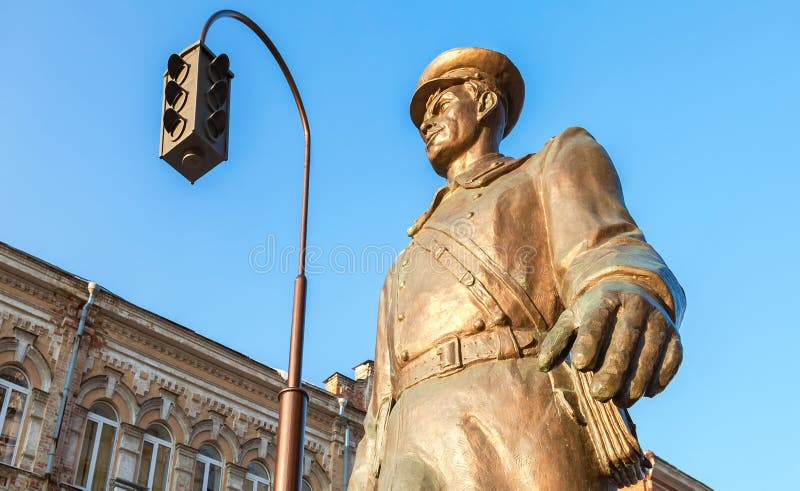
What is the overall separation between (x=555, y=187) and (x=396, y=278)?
793 millimetres

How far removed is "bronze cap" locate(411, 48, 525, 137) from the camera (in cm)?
421

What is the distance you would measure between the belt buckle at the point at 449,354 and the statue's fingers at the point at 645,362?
84cm

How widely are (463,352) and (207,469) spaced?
18312 mm

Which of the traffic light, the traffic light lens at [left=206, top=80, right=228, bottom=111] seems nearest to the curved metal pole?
the traffic light

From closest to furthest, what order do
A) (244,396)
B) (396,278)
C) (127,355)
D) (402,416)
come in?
1. (402,416)
2. (396,278)
3. (127,355)
4. (244,396)

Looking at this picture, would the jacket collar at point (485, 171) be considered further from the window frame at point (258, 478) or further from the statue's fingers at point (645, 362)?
the window frame at point (258, 478)

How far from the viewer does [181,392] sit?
2047 centimetres

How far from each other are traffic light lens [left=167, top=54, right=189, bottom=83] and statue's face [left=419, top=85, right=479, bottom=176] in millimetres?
3501

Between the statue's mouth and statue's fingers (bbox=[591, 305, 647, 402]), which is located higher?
the statue's mouth

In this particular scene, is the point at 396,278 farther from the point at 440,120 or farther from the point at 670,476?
the point at 670,476

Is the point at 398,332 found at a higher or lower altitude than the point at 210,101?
lower

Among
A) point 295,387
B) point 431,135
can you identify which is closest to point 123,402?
point 295,387

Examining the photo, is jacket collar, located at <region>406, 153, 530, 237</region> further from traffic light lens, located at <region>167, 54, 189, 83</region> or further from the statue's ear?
traffic light lens, located at <region>167, 54, 189, 83</region>

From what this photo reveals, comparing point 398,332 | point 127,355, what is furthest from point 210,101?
point 127,355
